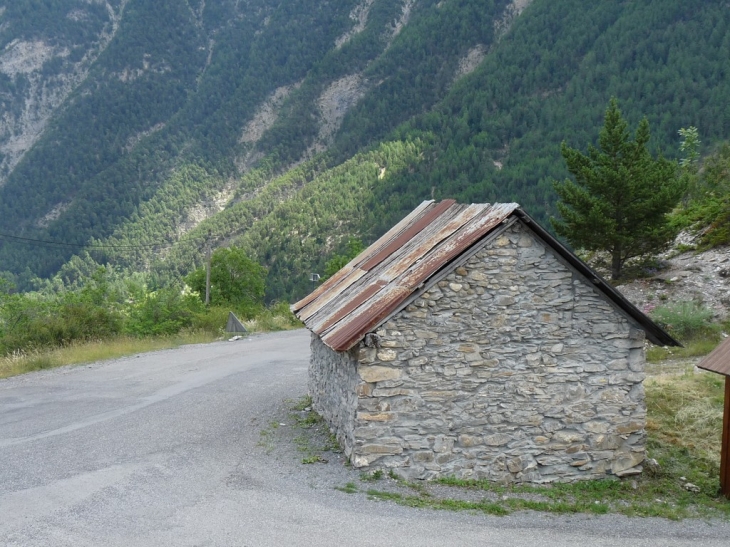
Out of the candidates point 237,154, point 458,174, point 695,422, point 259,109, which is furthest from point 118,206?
point 695,422

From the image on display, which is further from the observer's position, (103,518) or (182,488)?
(182,488)

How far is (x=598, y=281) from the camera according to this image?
10.1 m

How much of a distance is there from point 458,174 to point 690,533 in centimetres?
8403

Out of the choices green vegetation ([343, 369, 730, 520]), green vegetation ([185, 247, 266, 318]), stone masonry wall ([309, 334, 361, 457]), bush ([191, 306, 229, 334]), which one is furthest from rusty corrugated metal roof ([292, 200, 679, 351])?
green vegetation ([185, 247, 266, 318])

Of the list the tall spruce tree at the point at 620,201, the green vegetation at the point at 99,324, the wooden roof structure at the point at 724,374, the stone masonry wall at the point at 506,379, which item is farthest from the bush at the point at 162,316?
the wooden roof structure at the point at 724,374

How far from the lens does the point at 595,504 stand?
942cm

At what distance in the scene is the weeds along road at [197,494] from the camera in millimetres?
7906

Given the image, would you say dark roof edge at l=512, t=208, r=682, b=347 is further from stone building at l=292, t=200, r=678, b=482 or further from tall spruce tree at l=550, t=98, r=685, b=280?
tall spruce tree at l=550, t=98, r=685, b=280

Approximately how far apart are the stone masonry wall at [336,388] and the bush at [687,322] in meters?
10.5

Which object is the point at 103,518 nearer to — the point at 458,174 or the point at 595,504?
the point at 595,504

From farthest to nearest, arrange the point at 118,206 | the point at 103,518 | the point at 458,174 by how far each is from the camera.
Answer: the point at 118,206 → the point at 458,174 → the point at 103,518

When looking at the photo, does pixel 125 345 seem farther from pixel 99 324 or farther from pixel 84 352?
pixel 99 324

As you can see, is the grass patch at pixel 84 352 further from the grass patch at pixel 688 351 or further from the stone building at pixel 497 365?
the grass patch at pixel 688 351

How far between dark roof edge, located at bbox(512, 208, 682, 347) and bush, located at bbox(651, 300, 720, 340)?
9655 mm
